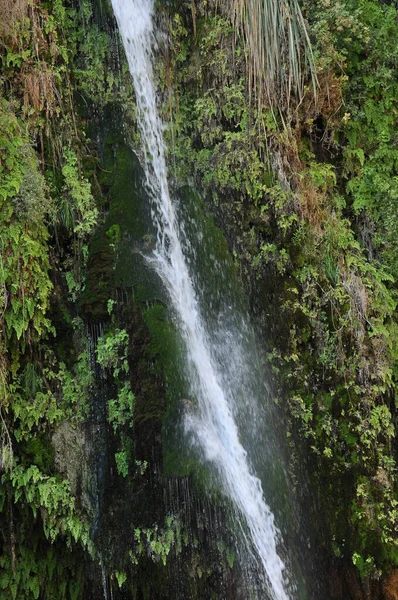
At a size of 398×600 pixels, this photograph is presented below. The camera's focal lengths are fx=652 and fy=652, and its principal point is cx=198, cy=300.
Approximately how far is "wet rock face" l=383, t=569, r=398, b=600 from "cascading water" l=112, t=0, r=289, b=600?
106 cm

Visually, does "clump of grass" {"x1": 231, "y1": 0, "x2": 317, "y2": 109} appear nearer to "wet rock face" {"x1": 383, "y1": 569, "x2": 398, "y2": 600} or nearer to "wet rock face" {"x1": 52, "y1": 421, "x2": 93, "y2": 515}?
"wet rock face" {"x1": 52, "y1": 421, "x2": 93, "y2": 515}

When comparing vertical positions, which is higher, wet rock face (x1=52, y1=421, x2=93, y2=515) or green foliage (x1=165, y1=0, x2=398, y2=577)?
green foliage (x1=165, y1=0, x2=398, y2=577)

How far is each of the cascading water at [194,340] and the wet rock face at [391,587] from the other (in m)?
1.06

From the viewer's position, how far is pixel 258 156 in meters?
6.75

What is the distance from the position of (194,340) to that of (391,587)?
262 cm

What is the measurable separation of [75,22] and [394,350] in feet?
15.6

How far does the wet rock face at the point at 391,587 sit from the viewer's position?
17.7 feet

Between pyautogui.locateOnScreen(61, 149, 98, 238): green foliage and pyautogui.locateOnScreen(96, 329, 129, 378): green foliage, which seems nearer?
pyautogui.locateOnScreen(96, 329, 129, 378): green foliage

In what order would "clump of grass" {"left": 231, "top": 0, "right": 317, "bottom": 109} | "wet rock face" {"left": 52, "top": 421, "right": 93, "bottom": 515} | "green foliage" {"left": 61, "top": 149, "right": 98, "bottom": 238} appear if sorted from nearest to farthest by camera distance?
1. "wet rock face" {"left": 52, "top": 421, "right": 93, "bottom": 515}
2. "green foliage" {"left": 61, "top": 149, "right": 98, "bottom": 238}
3. "clump of grass" {"left": 231, "top": 0, "right": 317, "bottom": 109}

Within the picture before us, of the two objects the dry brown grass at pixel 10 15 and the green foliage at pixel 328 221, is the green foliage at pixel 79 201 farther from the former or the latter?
the dry brown grass at pixel 10 15

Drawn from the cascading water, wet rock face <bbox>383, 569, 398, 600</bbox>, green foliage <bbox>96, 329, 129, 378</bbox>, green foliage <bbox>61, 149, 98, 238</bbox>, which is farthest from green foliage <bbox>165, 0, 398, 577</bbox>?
green foliage <bbox>96, 329, 129, 378</bbox>

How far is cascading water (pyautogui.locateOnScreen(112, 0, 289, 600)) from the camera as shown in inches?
195

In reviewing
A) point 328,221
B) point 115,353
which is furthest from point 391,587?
point 328,221

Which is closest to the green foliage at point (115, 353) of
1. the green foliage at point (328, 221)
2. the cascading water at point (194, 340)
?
the cascading water at point (194, 340)
